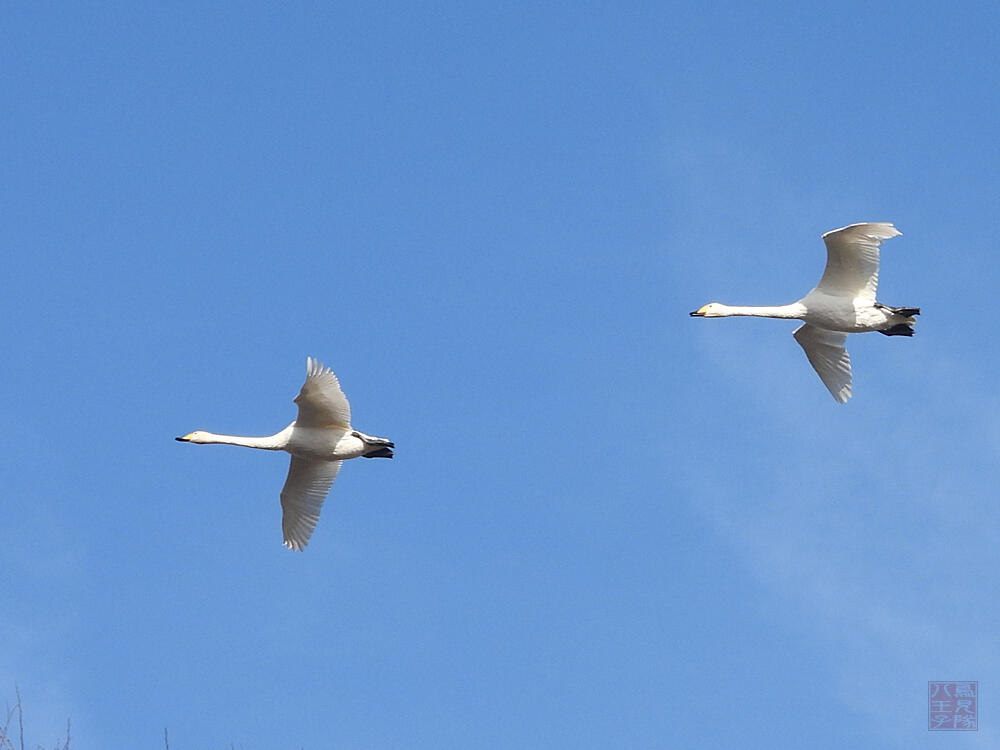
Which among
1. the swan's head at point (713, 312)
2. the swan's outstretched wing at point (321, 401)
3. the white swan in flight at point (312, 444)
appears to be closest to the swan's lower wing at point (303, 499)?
the white swan in flight at point (312, 444)

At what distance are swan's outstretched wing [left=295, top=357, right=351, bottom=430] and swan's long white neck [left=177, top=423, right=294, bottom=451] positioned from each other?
0.53m

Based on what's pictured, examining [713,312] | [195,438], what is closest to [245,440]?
[195,438]

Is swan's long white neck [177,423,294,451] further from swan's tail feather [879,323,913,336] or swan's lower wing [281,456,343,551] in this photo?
swan's tail feather [879,323,913,336]

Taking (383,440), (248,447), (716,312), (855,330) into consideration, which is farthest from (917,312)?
(248,447)

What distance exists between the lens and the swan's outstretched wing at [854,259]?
1414 inches

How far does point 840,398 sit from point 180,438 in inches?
550

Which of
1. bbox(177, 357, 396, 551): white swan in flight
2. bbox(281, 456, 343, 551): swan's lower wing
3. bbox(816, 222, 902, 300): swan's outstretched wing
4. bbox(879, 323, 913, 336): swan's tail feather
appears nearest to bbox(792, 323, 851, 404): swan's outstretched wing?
bbox(879, 323, 913, 336): swan's tail feather

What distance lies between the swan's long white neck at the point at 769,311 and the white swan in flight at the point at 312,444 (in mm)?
8228

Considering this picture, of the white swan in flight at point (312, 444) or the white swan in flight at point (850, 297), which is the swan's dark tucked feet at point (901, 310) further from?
the white swan in flight at point (312, 444)

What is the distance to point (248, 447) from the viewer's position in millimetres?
35125

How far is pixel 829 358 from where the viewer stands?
128ft

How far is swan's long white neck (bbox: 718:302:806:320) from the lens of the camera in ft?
123

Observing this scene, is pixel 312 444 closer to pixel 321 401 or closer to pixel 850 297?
pixel 321 401

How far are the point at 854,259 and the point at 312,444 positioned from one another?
11.5 m
